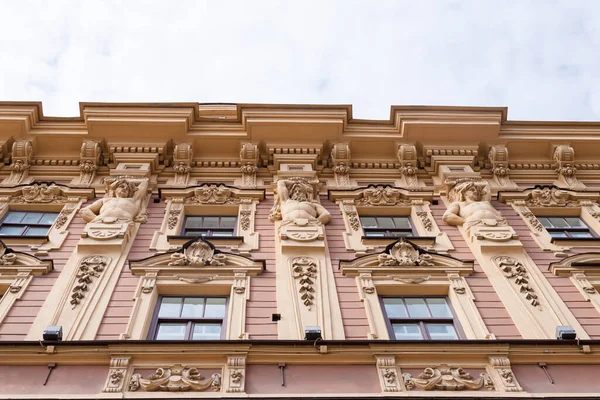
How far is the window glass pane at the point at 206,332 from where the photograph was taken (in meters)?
10.5

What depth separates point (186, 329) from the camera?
10.7 meters

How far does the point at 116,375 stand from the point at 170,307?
2502 millimetres

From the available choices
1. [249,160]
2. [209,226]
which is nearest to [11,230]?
[209,226]

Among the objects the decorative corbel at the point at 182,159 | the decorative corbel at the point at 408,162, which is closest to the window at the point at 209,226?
the decorative corbel at the point at 182,159

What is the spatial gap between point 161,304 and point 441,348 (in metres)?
5.13

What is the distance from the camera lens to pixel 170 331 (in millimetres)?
10727

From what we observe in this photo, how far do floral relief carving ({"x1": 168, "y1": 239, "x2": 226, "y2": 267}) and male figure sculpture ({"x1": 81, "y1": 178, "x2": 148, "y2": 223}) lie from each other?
205cm

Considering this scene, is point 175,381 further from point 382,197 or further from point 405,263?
point 382,197

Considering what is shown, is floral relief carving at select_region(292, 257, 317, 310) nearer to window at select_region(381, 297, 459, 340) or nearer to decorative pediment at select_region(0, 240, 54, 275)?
window at select_region(381, 297, 459, 340)

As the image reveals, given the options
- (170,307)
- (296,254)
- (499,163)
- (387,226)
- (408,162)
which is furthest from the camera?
(499,163)

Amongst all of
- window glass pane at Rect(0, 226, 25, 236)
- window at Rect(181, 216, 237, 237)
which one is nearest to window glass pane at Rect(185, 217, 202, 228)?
window at Rect(181, 216, 237, 237)

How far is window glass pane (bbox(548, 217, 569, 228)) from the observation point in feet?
50.6

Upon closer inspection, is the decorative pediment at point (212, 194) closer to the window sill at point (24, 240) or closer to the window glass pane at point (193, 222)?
the window glass pane at point (193, 222)

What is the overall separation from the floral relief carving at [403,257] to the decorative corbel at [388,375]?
132 inches
